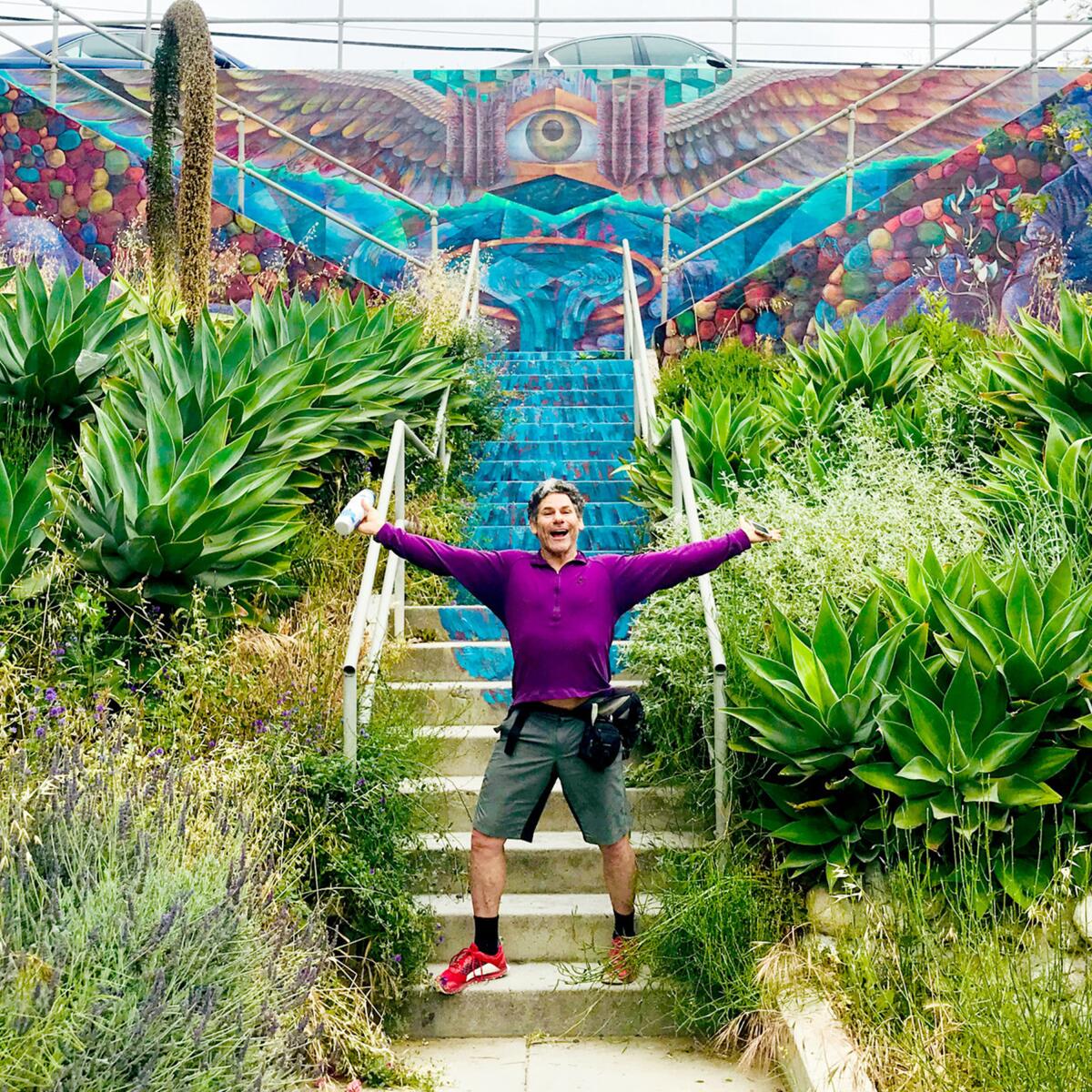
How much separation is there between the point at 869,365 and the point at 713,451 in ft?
6.28

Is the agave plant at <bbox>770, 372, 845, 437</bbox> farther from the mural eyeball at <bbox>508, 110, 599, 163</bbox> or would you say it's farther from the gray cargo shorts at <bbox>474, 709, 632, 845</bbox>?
the mural eyeball at <bbox>508, 110, 599, 163</bbox>

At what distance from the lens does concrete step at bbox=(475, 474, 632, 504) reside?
29.7 feet

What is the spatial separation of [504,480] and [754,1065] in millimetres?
A: 5509

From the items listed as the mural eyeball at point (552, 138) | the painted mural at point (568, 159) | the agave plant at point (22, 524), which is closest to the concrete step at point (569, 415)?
the agave plant at point (22, 524)

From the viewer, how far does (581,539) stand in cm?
830

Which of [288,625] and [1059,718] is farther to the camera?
[288,625]

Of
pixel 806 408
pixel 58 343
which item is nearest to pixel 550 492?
pixel 58 343

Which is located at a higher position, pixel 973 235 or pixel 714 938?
pixel 973 235

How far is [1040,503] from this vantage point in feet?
21.3

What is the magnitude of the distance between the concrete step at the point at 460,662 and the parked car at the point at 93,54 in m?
12.6

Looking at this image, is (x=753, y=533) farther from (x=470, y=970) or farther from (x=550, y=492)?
(x=470, y=970)

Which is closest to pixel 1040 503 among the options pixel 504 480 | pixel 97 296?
pixel 504 480

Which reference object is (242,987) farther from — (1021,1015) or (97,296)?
(97,296)

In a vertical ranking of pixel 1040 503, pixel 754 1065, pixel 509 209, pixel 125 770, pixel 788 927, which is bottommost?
pixel 754 1065
